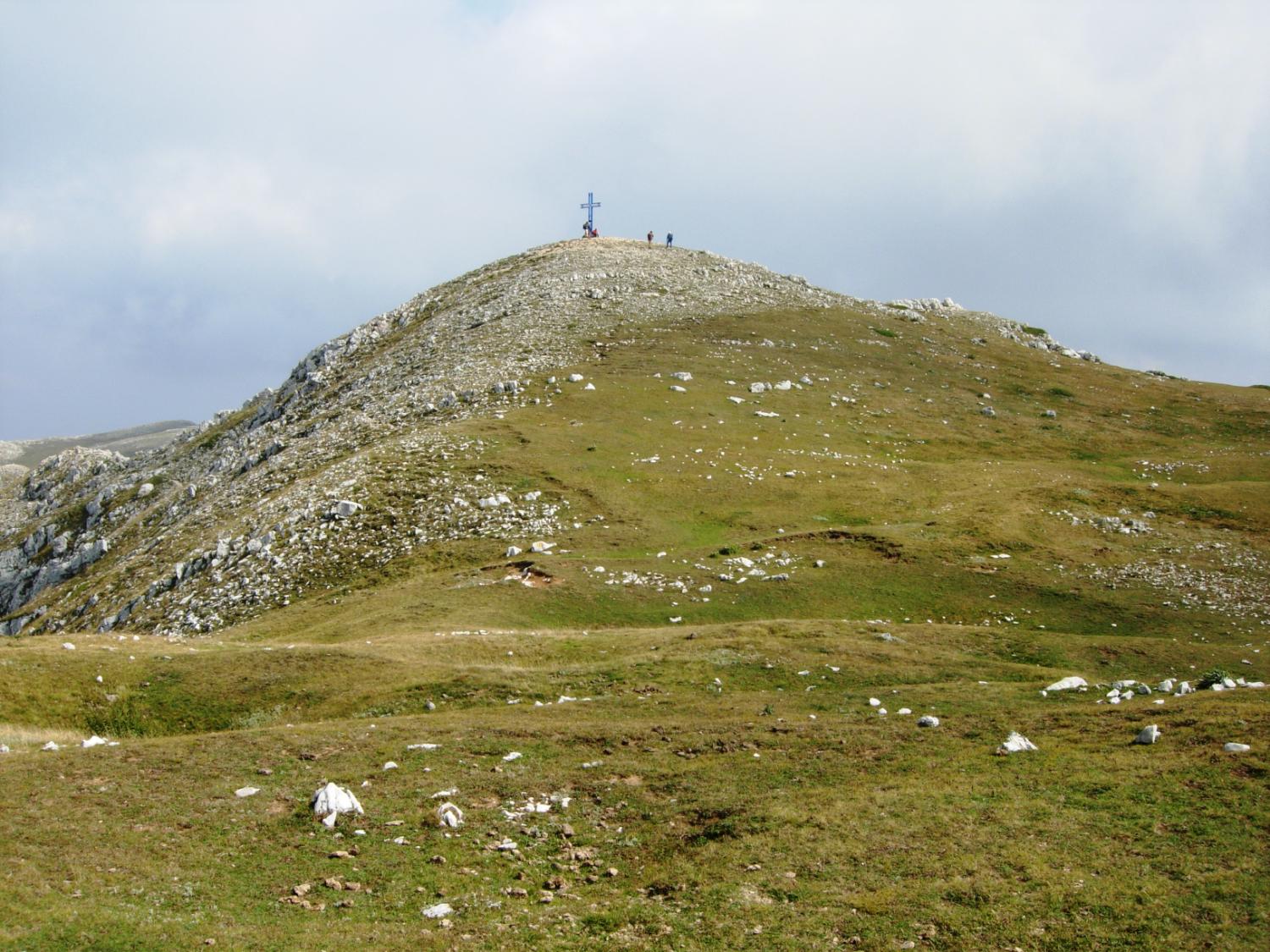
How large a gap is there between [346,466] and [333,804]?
4587cm

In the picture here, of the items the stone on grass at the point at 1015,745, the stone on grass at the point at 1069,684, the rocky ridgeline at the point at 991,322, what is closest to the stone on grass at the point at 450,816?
the stone on grass at the point at 1015,745

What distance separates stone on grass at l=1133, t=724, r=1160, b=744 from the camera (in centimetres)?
2180

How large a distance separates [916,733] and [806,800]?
19.2ft

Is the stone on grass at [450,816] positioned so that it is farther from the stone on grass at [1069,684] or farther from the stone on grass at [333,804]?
the stone on grass at [1069,684]

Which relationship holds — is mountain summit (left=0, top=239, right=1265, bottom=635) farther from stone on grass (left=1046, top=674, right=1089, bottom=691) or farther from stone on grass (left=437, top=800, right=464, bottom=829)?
stone on grass (left=437, top=800, right=464, bottom=829)

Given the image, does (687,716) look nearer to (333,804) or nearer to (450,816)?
(450,816)

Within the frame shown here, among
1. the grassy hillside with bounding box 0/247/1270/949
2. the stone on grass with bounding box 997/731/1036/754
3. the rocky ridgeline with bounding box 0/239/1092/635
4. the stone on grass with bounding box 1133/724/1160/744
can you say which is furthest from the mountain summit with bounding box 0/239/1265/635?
the stone on grass with bounding box 1133/724/1160/744

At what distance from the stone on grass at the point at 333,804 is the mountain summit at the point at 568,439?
27092 mm

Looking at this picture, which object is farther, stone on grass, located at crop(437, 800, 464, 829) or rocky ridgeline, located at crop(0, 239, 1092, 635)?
rocky ridgeline, located at crop(0, 239, 1092, 635)

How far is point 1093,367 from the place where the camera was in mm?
110938

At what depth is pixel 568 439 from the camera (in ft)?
219

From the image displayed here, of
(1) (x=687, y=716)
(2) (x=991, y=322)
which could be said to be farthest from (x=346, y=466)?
(2) (x=991, y=322)

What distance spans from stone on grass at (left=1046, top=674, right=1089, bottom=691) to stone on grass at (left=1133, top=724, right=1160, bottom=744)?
732 centimetres

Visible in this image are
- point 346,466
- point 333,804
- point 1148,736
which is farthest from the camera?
point 346,466
